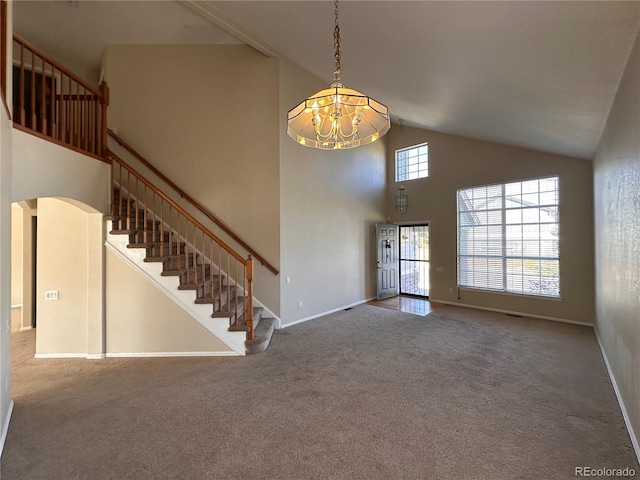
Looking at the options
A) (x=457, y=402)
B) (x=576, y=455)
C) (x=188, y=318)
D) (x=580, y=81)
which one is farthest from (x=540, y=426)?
(x=188, y=318)

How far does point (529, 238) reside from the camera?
5707 millimetres

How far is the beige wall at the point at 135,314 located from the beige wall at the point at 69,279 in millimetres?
143

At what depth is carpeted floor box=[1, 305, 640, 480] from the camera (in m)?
1.96

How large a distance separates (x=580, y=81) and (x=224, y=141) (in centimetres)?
481

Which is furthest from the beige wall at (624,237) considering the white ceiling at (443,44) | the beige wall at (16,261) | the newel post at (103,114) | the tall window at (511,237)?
the beige wall at (16,261)

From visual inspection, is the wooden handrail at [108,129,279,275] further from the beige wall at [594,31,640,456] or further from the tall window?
the tall window

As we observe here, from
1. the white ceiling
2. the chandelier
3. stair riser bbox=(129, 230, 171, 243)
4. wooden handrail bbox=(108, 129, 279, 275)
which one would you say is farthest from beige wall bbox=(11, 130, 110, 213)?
the white ceiling

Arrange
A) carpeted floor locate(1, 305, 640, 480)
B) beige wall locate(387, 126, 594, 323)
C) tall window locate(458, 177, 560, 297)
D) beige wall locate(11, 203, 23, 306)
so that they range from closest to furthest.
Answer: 1. carpeted floor locate(1, 305, 640, 480)
2. beige wall locate(387, 126, 594, 323)
3. tall window locate(458, 177, 560, 297)
4. beige wall locate(11, 203, 23, 306)

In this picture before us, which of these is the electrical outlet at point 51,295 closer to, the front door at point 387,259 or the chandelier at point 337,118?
the chandelier at point 337,118

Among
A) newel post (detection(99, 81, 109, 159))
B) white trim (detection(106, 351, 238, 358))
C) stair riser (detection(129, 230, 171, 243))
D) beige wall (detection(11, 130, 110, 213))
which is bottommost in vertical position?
white trim (detection(106, 351, 238, 358))

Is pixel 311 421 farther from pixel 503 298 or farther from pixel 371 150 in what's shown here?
pixel 371 150

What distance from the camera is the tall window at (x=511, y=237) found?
5469mm

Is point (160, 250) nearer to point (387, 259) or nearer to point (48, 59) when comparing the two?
point (48, 59)

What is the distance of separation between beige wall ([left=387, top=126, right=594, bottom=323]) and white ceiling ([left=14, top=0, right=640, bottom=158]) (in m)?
0.63
